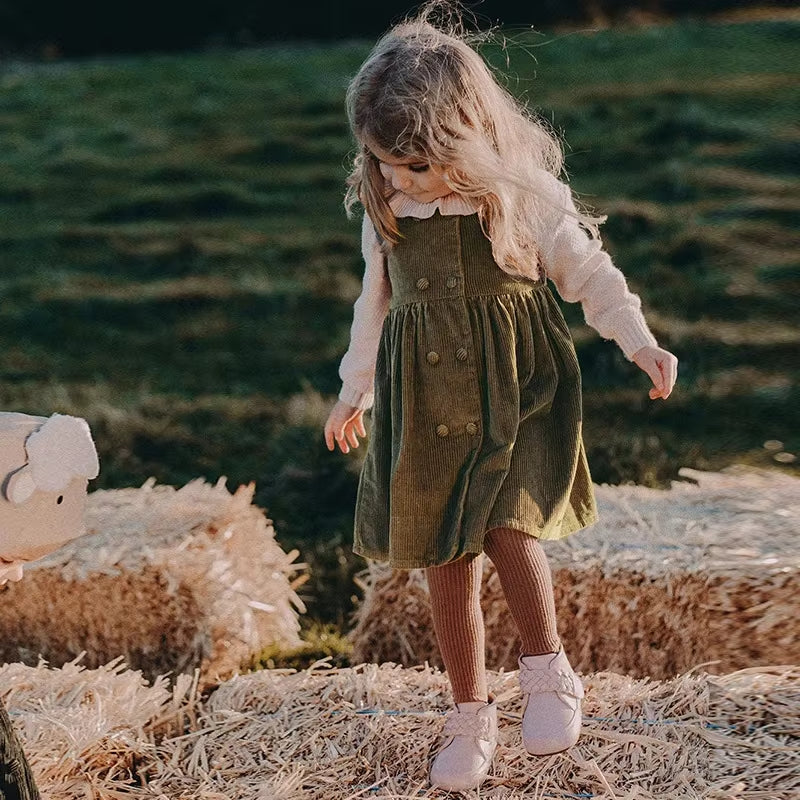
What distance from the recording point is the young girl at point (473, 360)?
9.19ft

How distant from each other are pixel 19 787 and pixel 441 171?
147cm

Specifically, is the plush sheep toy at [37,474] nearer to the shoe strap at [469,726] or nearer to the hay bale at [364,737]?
the hay bale at [364,737]

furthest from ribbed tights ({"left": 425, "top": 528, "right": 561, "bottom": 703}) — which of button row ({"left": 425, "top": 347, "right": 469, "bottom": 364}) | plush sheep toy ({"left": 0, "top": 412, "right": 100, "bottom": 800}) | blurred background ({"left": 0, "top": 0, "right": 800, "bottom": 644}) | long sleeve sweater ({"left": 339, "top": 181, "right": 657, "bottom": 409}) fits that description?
blurred background ({"left": 0, "top": 0, "right": 800, "bottom": 644})

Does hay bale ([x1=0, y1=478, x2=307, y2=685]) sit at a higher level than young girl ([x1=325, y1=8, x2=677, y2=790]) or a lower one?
lower

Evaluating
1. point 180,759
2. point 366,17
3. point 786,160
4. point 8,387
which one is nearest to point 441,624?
point 180,759

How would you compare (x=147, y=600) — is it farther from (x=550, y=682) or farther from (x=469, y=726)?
(x=550, y=682)

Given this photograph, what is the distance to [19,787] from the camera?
2.35 m

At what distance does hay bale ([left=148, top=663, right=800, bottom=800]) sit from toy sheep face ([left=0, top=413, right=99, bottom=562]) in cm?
86

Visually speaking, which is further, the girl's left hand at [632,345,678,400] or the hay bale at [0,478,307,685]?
the hay bale at [0,478,307,685]

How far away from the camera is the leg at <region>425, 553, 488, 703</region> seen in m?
2.91

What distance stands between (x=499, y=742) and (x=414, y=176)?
126 centimetres

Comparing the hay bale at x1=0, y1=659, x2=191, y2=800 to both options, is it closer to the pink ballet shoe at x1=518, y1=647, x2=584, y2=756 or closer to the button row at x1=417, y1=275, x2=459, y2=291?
the pink ballet shoe at x1=518, y1=647, x2=584, y2=756

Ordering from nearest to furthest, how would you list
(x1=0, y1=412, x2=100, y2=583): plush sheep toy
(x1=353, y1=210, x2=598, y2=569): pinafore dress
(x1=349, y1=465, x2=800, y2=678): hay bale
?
(x1=0, y1=412, x2=100, y2=583): plush sheep toy
(x1=353, y1=210, x2=598, y2=569): pinafore dress
(x1=349, y1=465, x2=800, y2=678): hay bale

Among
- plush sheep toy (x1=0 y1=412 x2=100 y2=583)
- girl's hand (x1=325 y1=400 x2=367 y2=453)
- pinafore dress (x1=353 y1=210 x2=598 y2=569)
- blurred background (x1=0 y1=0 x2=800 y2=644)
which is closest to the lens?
plush sheep toy (x1=0 y1=412 x2=100 y2=583)
